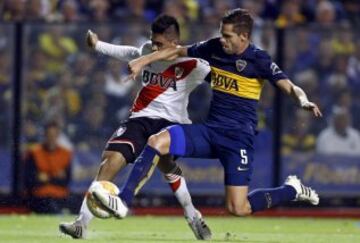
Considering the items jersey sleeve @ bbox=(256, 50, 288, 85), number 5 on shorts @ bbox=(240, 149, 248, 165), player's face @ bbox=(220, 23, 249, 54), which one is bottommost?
number 5 on shorts @ bbox=(240, 149, 248, 165)

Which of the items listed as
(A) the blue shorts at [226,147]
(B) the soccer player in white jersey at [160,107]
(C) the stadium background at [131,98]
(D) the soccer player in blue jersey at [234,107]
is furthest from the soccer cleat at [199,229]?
(C) the stadium background at [131,98]

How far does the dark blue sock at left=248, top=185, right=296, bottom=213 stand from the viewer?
12797 mm

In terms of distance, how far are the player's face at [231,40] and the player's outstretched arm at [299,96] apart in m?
0.50

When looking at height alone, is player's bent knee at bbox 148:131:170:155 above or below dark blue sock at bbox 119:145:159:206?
above

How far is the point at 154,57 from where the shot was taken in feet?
41.4

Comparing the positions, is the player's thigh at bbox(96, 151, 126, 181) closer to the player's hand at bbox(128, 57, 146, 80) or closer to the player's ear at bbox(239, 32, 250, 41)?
the player's hand at bbox(128, 57, 146, 80)

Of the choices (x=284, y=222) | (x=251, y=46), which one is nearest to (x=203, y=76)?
(x=251, y=46)

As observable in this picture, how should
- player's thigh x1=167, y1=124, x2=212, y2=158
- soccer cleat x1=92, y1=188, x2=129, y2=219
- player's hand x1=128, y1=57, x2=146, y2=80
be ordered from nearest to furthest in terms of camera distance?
soccer cleat x1=92, y1=188, x2=129, y2=219, player's hand x1=128, y1=57, x2=146, y2=80, player's thigh x1=167, y1=124, x2=212, y2=158

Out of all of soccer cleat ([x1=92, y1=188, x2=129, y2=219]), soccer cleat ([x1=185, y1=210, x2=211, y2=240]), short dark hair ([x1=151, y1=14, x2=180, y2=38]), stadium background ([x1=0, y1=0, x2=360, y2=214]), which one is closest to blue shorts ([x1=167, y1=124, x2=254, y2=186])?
soccer cleat ([x1=185, y1=210, x2=211, y2=240])

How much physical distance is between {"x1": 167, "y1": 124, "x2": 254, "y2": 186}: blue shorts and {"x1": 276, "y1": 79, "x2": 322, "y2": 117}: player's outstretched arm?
0.62 m

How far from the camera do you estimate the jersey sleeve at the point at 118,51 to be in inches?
532

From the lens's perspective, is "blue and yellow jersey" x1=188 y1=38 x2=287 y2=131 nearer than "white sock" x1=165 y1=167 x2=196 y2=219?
Yes

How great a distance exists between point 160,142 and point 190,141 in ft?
1.21

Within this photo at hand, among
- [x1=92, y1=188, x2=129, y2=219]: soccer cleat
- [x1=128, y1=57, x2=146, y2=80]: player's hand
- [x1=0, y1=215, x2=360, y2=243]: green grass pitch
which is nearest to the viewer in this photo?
[x1=92, y1=188, x2=129, y2=219]: soccer cleat
